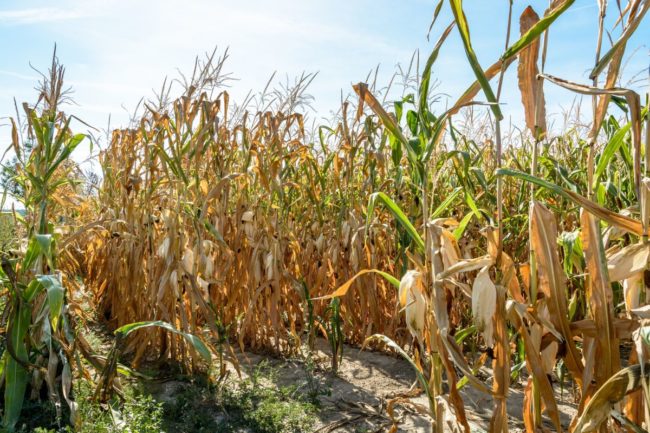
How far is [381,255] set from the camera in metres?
3.73

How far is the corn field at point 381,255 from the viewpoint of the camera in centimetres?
142

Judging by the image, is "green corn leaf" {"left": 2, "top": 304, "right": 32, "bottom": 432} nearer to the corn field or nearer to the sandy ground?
the corn field

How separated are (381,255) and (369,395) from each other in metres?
1.00

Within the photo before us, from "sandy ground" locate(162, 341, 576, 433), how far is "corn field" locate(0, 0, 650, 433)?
0.11 m

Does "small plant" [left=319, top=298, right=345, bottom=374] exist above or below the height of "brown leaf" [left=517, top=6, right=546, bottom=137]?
below

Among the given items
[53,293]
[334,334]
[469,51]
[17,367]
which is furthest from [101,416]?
[469,51]

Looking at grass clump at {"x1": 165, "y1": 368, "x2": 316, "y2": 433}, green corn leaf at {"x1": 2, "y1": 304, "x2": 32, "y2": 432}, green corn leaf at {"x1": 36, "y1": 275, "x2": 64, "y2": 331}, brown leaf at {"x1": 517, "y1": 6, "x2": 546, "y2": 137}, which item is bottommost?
grass clump at {"x1": 165, "y1": 368, "x2": 316, "y2": 433}

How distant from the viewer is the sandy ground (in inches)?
104

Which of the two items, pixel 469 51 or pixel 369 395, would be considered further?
pixel 369 395

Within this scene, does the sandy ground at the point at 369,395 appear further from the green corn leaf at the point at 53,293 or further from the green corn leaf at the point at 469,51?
the green corn leaf at the point at 469,51

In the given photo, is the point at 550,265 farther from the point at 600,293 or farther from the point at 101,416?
the point at 101,416

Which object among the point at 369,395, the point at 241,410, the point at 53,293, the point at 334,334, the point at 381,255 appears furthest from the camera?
the point at 381,255

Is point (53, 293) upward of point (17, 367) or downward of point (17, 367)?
upward

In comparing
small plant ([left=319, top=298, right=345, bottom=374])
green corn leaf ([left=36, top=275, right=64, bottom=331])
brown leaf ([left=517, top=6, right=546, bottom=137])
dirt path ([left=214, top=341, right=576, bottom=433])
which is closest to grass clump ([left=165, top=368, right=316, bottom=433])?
dirt path ([left=214, top=341, right=576, bottom=433])
